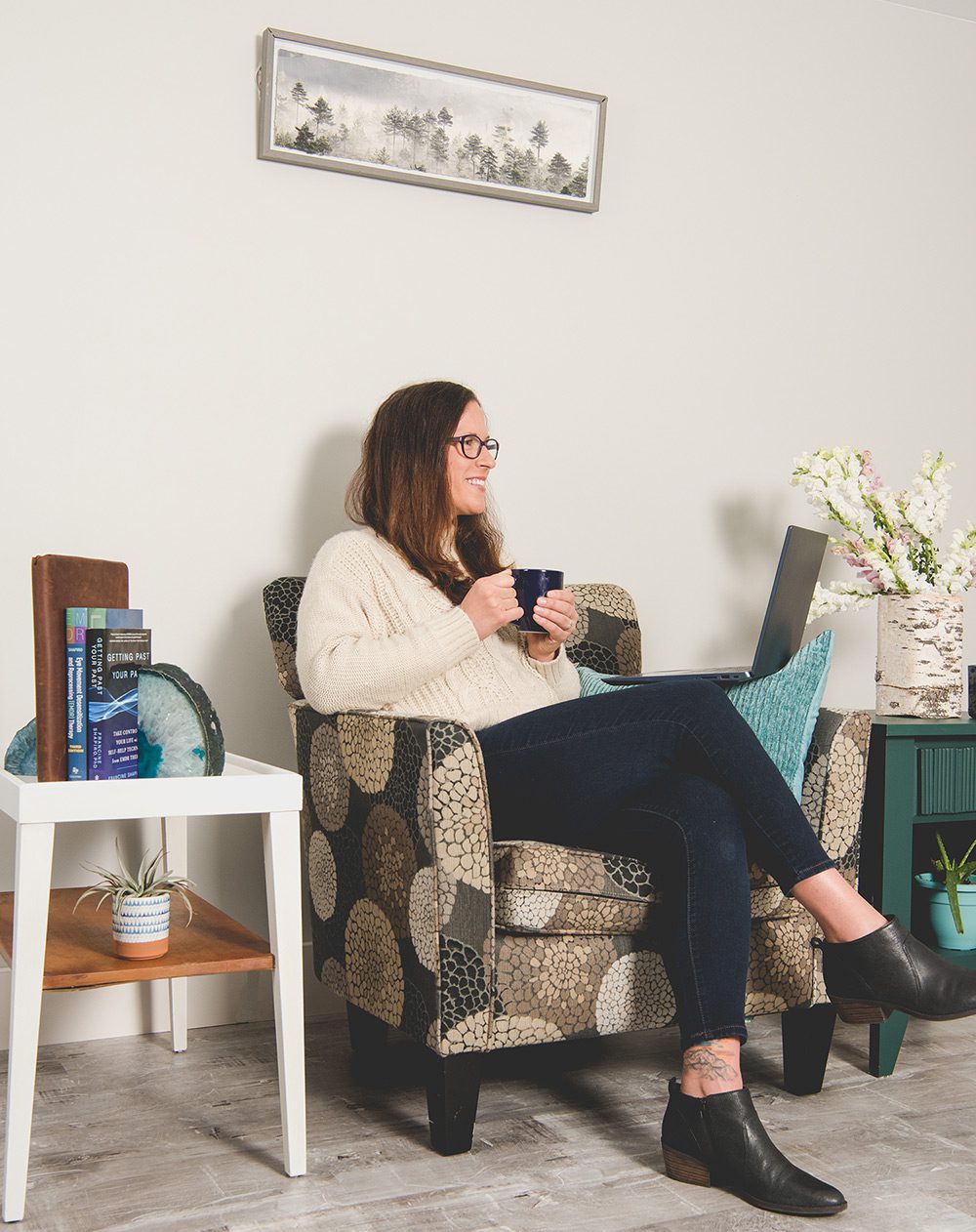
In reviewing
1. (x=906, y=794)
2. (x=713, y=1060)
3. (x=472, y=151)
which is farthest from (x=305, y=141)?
(x=713, y=1060)

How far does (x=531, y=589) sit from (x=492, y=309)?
89cm

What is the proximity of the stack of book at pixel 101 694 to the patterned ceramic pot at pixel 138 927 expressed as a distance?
0.17 metres

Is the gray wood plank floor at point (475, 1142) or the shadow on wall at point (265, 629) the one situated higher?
the shadow on wall at point (265, 629)

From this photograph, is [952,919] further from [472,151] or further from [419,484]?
[472,151]

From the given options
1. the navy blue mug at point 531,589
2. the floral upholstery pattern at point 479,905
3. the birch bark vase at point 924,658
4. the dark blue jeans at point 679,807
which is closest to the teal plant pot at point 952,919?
the birch bark vase at point 924,658

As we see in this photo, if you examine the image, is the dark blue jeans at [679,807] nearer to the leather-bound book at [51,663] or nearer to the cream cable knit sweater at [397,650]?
the cream cable knit sweater at [397,650]

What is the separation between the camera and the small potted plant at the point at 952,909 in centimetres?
227

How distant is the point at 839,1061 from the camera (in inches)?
84.0

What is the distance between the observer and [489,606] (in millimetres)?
1943

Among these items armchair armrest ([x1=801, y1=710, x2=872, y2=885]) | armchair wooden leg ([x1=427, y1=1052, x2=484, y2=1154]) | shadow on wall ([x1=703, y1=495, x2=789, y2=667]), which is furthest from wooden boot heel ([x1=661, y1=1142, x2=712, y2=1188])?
shadow on wall ([x1=703, y1=495, x2=789, y2=667])

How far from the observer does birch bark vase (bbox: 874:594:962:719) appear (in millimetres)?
2355

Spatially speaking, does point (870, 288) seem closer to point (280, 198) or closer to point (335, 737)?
point (280, 198)

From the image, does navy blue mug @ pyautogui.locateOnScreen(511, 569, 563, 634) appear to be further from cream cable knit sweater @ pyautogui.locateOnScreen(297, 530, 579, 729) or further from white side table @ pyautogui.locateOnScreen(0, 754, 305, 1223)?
white side table @ pyautogui.locateOnScreen(0, 754, 305, 1223)

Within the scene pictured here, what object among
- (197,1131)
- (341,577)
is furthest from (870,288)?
(197,1131)
